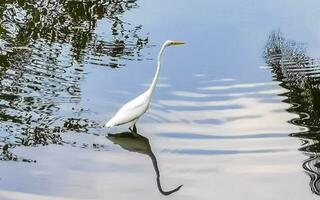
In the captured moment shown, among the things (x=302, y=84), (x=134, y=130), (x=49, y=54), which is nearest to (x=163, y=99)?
(x=134, y=130)

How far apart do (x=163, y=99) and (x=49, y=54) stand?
1999 millimetres

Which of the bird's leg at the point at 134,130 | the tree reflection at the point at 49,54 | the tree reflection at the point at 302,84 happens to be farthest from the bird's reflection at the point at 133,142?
the tree reflection at the point at 302,84

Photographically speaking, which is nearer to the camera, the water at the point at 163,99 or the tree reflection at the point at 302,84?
the water at the point at 163,99

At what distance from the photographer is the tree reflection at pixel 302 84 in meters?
6.39

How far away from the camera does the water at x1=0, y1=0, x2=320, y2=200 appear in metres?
5.85

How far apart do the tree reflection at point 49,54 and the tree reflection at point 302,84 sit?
1841 millimetres

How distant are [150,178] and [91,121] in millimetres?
1329

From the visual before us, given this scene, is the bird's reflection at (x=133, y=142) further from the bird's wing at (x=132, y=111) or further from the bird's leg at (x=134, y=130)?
the bird's wing at (x=132, y=111)

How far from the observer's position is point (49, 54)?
8.79m

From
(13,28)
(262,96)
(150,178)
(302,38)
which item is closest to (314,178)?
(150,178)

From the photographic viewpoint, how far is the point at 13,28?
971 cm

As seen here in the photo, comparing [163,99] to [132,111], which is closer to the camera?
[132,111]

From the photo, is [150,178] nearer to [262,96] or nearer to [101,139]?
[101,139]

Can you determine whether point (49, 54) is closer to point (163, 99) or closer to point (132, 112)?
point (163, 99)
